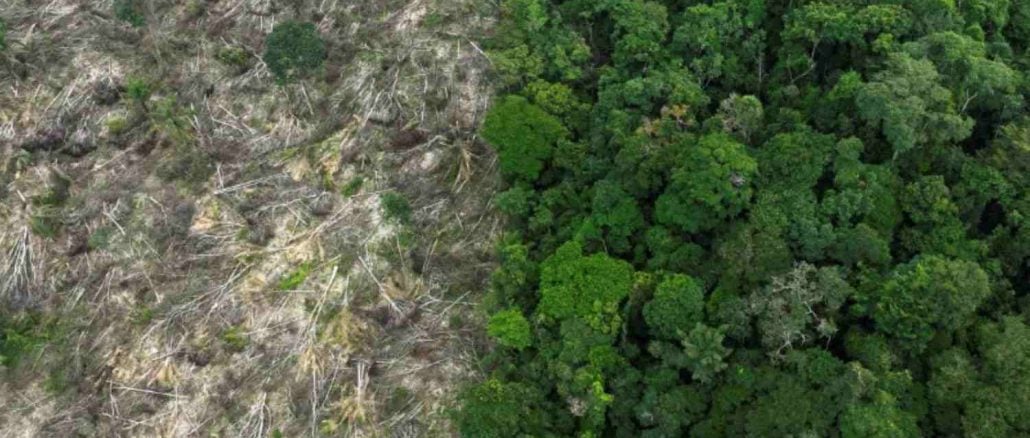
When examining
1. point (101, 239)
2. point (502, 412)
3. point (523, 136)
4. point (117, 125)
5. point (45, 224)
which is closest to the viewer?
point (502, 412)

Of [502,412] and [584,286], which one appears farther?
[584,286]

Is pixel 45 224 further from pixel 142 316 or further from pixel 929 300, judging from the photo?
pixel 929 300

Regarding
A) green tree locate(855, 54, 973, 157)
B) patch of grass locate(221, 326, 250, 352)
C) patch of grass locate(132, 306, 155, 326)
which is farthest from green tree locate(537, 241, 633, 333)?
patch of grass locate(132, 306, 155, 326)

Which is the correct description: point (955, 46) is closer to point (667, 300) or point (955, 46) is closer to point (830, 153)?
point (830, 153)

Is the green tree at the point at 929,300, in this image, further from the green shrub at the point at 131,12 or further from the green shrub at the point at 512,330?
the green shrub at the point at 131,12

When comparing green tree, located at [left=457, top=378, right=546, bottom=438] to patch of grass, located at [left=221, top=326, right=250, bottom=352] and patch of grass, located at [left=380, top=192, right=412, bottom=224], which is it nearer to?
patch of grass, located at [left=380, top=192, right=412, bottom=224]

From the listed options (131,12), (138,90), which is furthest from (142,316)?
(131,12)
